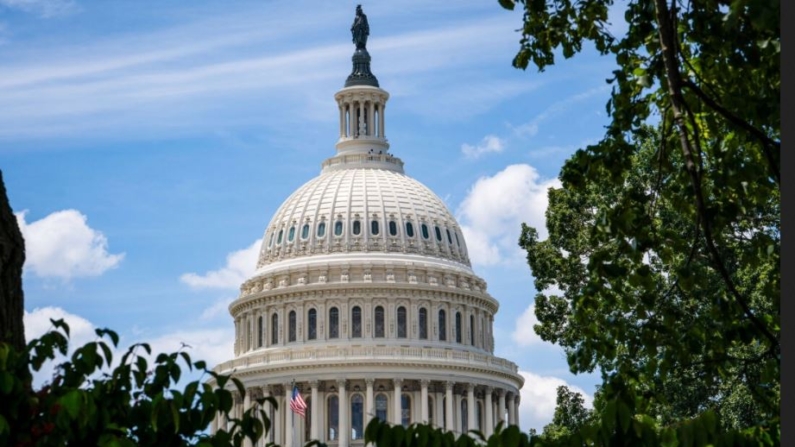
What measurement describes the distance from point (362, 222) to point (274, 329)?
12.9m

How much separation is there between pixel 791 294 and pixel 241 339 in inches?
4935

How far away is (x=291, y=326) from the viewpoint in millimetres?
128125

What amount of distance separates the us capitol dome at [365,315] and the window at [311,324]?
11 centimetres

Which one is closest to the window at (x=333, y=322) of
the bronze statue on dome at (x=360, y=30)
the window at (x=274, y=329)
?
the window at (x=274, y=329)

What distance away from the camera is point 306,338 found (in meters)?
126

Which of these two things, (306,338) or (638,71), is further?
(306,338)

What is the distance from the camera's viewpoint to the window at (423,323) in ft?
417

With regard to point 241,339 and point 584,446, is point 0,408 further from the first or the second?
point 241,339

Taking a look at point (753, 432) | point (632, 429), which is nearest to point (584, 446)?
point (632, 429)

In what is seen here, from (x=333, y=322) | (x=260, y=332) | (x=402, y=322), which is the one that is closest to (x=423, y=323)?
(x=402, y=322)

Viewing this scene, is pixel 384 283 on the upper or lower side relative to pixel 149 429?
upper

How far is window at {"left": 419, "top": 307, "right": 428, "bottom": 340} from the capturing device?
417ft

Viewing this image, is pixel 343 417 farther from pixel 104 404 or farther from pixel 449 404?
pixel 104 404

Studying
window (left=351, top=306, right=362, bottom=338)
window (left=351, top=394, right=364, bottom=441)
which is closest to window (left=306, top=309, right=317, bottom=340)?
window (left=351, top=306, right=362, bottom=338)
